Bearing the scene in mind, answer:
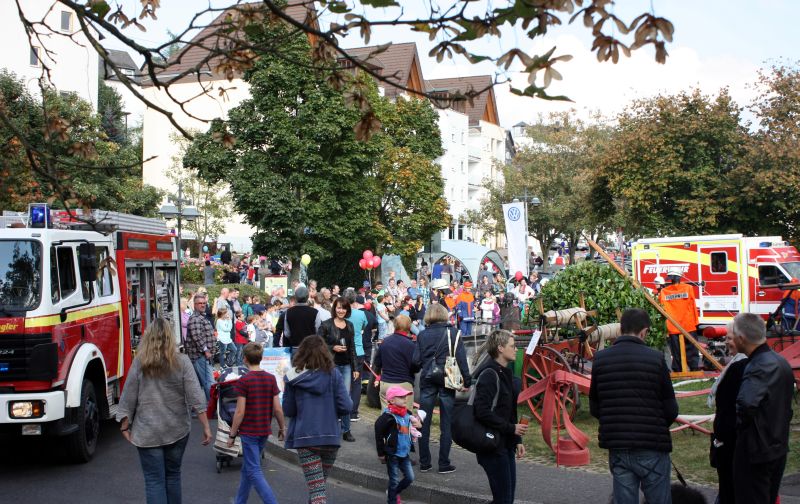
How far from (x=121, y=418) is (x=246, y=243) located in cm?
5365

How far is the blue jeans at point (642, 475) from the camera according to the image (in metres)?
5.94

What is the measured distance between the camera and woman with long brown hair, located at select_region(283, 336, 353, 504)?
734cm

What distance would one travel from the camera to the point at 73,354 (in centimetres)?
1006

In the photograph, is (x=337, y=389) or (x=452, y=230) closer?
(x=337, y=389)

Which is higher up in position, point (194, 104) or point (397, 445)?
point (194, 104)

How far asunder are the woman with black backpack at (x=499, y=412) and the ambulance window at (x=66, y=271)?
5354 millimetres

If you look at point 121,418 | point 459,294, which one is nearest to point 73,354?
point 121,418

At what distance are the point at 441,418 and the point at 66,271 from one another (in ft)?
15.0

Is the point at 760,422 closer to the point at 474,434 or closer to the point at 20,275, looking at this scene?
the point at 474,434

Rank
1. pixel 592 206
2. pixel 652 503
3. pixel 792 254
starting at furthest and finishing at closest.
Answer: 1. pixel 592 206
2. pixel 792 254
3. pixel 652 503

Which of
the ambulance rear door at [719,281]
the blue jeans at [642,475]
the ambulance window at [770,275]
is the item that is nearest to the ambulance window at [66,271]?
the blue jeans at [642,475]

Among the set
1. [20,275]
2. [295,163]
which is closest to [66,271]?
[20,275]

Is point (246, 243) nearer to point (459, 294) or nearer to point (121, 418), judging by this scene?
point (459, 294)

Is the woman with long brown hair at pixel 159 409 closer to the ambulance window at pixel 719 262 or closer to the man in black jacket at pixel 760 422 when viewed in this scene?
the man in black jacket at pixel 760 422
